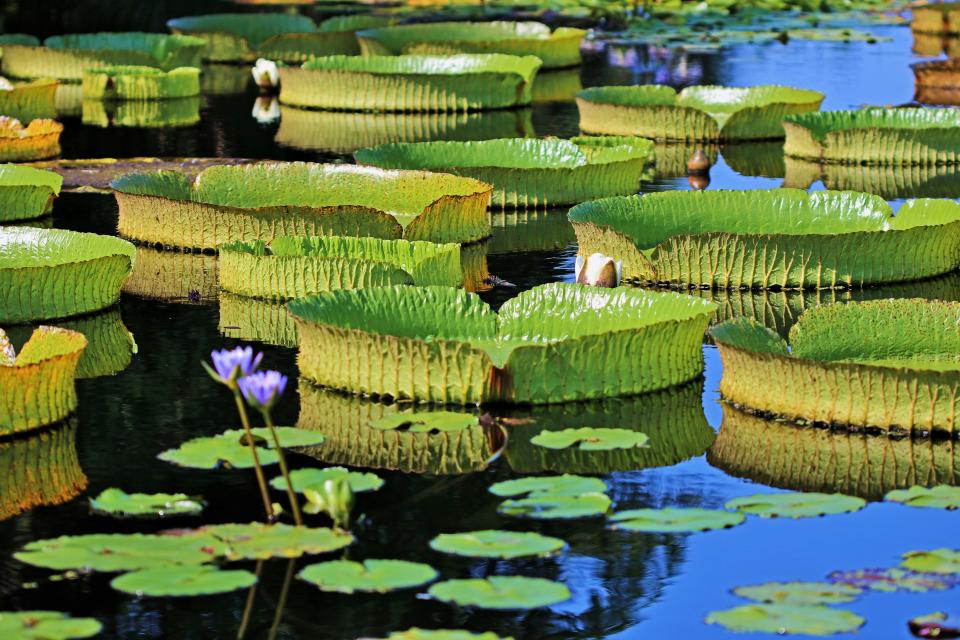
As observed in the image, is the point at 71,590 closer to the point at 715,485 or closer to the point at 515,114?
the point at 715,485

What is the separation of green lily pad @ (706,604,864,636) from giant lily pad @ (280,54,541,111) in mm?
16398

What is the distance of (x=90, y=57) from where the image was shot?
25.4 metres

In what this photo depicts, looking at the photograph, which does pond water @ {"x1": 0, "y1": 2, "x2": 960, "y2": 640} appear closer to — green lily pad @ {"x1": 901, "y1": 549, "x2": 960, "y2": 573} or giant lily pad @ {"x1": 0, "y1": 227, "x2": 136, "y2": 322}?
green lily pad @ {"x1": 901, "y1": 549, "x2": 960, "y2": 573}

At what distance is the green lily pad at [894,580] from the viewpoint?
6109 millimetres

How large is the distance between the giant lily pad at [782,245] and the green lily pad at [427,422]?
339cm

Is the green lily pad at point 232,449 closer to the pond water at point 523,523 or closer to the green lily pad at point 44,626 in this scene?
the pond water at point 523,523

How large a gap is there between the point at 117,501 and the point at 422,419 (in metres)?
1.62

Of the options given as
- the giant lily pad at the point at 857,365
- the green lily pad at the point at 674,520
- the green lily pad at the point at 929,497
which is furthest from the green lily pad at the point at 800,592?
the giant lily pad at the point at 857,365

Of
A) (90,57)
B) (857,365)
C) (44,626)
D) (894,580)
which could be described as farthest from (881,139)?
(44,626)

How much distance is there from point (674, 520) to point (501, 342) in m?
2.38

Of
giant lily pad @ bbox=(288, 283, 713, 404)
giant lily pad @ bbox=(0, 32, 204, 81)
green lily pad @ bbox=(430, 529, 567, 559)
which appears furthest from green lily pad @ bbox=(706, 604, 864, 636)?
giant lily pad @ bbox=(0, 32, 204, 81)

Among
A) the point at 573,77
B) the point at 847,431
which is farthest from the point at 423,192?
the point at 573,77

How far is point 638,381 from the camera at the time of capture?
338 inches

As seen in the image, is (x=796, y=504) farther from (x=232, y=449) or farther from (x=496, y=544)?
(x=232, y=449)
